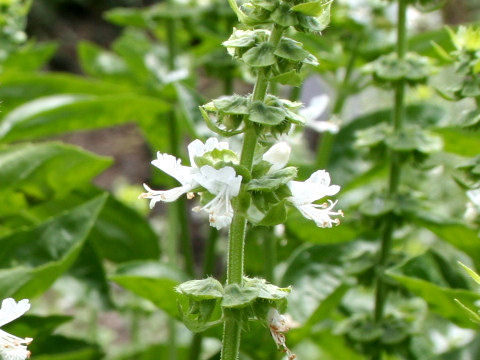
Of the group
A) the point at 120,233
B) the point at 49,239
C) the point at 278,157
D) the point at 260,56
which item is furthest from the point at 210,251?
the point at 260,56

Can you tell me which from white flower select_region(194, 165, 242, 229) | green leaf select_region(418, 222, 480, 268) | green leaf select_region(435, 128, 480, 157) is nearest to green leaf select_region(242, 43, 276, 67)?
white flower select_region(194, 165, 242, 229)

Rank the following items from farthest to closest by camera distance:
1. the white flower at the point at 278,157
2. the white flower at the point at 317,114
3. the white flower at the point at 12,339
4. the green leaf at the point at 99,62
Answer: the green leaf at the point at 99,62 → the white flower at the point at 317,114 → the white flower at the point at 278,157 → the white flower at the point at 12,339

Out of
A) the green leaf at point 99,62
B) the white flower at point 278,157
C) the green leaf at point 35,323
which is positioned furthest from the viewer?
the green leaf at point 99,62

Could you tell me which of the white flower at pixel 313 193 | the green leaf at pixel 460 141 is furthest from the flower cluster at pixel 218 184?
the green leaf at pixel 460 141

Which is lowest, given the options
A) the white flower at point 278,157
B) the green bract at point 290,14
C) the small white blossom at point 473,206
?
the small white blossom at point 473,206

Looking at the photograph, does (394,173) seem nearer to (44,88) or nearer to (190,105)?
(190,105)

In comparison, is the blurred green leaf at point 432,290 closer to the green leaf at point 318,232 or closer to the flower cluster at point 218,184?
the green leaf at point 318,232

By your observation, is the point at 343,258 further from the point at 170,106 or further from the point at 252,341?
the point at 170,106

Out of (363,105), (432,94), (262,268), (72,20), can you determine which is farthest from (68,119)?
(72,20)
